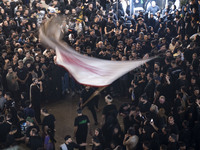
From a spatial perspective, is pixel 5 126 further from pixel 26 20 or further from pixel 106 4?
pixel 106 4

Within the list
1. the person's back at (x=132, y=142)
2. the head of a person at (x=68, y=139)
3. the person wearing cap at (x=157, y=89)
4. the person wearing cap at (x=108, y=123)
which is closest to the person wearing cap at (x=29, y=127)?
the head of a person at (x=68, y=139)

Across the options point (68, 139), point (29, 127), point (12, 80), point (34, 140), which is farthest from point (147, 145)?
point (12, 80)

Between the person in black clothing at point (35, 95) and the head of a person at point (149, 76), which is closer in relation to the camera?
the person in black clothing at point (35, 95)

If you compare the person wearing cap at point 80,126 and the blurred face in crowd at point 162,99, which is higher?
the blurred face in crowd at point 162,99

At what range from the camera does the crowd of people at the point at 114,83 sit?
7949 millimetres

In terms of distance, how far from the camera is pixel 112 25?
15609 millimetres

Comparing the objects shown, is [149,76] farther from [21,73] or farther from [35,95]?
[21,73]

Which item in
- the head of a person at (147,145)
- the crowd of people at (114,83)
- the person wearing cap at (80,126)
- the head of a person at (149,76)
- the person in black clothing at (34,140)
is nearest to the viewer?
the head of a person at (147,145)

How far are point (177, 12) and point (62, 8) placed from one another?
668 cm

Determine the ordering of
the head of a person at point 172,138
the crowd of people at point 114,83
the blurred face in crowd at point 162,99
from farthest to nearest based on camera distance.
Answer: the blurred face in crowd at point 162,99 < the crowd of people at point 114,83 < the head of a person at point 172,138

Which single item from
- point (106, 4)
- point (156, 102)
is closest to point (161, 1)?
point (106, 4)

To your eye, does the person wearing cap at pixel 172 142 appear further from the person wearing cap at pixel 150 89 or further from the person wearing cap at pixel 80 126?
the person wearing cap at pixel 150 89

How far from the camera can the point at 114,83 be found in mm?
12570

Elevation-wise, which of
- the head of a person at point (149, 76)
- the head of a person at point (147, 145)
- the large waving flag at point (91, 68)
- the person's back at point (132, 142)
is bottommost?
the person's back at point (132, 142)
